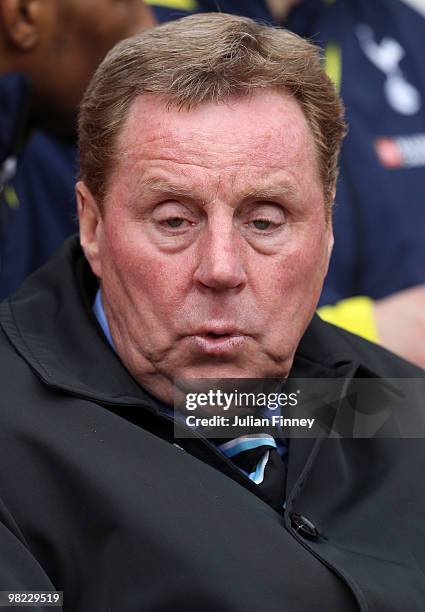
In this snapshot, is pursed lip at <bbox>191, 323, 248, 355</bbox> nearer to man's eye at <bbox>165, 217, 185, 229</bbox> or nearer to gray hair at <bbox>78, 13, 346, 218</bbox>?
man's eye at <bbox>165, 217, 185, 229</bbox>

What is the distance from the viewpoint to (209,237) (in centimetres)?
183

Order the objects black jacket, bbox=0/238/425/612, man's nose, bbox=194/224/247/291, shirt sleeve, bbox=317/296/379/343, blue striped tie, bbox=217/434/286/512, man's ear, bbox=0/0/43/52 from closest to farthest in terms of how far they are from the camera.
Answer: black jacket, bbox=0/238/425/612 < man's nose, bbox=194/224/247/291 < blue striped tie, bbox=217/434/286/512 < man's ear, bbox=0/0/43/52 < shirt sleeve, bbox=317/296/379/343

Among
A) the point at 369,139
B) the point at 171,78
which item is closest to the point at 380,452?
the point at 171,78

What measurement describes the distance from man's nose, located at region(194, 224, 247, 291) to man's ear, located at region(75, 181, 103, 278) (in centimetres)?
24

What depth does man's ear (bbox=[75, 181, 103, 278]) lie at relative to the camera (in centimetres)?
200

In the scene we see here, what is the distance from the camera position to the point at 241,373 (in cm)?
190

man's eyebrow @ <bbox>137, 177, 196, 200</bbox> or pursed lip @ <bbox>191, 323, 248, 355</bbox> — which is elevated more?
man's eyebrow @ <bbox>137, 177, 196, 200</bbox>

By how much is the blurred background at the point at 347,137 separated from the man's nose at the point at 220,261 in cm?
94

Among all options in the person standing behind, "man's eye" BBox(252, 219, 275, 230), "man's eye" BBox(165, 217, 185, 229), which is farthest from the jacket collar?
the person standing behind

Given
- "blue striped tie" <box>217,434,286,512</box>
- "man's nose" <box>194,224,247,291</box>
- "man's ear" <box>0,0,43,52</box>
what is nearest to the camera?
"man's nose" <box>194,224,247,291</box>

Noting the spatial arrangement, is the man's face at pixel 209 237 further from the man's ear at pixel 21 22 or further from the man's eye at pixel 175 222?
the man's ear at pixel 21 22

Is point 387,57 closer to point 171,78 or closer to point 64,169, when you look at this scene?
point 64,169

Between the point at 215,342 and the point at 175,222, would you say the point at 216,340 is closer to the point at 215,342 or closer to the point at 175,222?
the point at 215,342

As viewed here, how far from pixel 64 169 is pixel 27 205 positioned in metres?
0.17
